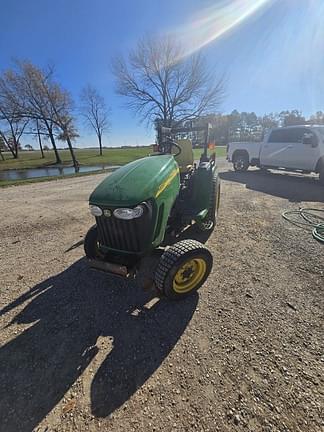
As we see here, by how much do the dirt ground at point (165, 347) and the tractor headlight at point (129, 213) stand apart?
3.38 feet

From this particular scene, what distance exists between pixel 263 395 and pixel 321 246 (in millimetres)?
2970

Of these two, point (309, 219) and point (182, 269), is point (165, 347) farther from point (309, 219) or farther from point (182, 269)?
point (309, 219)

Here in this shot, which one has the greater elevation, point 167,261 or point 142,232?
point 142,232

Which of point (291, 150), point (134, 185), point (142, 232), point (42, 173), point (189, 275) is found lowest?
point (42, 173)

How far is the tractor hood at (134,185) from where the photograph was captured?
2268 mm

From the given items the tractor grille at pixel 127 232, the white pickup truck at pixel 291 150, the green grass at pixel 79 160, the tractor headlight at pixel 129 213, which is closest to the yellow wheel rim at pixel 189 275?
the tractor grille at pixel 127 232

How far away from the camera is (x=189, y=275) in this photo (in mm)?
2564

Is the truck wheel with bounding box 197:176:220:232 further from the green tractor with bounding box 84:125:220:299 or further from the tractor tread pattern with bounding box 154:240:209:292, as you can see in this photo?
the tractor tread pattern with bounding box 154:240:209:292

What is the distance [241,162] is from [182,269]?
10.8 metres

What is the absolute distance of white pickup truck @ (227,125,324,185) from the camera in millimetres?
8273

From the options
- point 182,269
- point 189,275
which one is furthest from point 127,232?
point 189,275

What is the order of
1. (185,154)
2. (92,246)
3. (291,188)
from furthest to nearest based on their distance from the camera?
(291,188)
(185,154)
(92,246)

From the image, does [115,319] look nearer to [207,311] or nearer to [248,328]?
[207,311]

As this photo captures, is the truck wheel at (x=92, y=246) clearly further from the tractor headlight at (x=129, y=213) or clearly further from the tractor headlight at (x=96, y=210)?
the tractor headlight at (x=129, y=213)
